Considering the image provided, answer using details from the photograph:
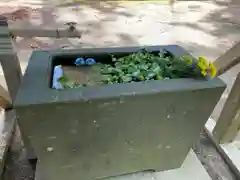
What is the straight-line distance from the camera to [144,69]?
106cm

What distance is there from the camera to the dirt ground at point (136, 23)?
9.55ft

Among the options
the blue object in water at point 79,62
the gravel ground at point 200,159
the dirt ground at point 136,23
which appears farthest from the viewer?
the dirt ground at point 136,23

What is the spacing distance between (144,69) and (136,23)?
272cm

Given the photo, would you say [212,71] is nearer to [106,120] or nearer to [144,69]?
[144,69]

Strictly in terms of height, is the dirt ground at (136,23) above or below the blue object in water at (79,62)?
below

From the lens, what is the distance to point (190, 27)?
3.50 metres

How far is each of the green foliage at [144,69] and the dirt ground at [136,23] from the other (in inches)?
29.2

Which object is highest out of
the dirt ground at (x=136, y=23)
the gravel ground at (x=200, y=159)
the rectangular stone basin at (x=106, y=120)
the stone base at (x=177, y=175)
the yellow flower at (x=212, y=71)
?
the yellow flower at (x=212, y=71)

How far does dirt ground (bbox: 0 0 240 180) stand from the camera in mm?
2912

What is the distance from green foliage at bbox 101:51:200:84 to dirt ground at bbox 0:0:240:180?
2.43ft

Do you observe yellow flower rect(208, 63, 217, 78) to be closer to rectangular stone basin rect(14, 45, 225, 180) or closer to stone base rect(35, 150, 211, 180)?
rectangular stone basin rect(14, 45, 225, 180)

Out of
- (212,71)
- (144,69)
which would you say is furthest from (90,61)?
(212,71)

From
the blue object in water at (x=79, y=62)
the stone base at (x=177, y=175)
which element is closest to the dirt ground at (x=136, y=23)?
the stone base at (x=177, y=175)

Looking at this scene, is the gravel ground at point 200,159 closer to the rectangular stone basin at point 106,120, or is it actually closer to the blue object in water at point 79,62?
the rectangular stone basin at point 106,120
